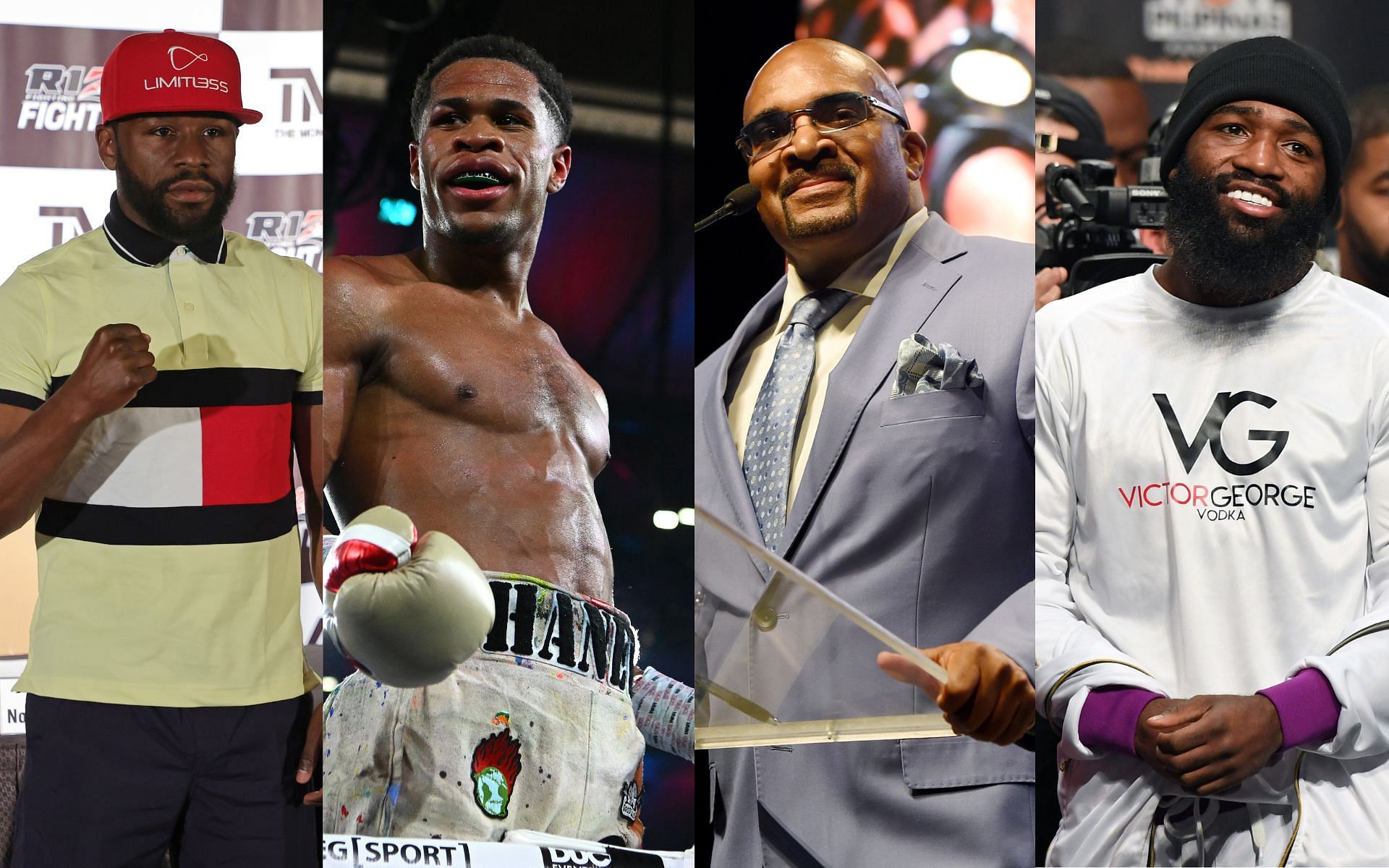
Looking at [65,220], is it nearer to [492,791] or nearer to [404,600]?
[404,600]

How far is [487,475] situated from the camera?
10.3 ft

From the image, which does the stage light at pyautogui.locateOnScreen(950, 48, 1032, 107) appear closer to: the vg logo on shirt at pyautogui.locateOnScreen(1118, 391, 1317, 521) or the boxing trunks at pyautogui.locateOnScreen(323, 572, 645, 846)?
the vg logo on shirt at pyautogui.locateOnScreen(1118, 391, 1317, 521)

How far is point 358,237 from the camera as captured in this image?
10.5 feet

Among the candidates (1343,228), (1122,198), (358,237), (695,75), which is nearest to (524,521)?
(358,237)

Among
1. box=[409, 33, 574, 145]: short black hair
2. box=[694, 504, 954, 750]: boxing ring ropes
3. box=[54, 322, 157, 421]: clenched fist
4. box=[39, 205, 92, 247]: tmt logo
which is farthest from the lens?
box=[39, 205, 92, 247]: tmt logo

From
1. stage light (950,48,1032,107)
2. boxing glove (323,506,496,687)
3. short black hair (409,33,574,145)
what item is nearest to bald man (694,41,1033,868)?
stage light (950,48,1032,107)

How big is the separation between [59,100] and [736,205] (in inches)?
75.5

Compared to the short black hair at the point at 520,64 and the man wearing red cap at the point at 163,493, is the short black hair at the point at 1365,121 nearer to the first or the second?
the short black hair at the point at 520,64

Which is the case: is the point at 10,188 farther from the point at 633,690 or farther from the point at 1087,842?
the point at 1087,842

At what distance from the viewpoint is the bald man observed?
302 cm

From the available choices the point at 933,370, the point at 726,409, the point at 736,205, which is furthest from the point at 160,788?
the point at 933,370

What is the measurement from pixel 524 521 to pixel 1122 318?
61.7 inches

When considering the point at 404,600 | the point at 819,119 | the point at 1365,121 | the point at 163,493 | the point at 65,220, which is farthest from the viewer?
the point at 65,220

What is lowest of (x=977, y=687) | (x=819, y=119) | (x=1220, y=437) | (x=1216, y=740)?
(x=1216, y=740)
